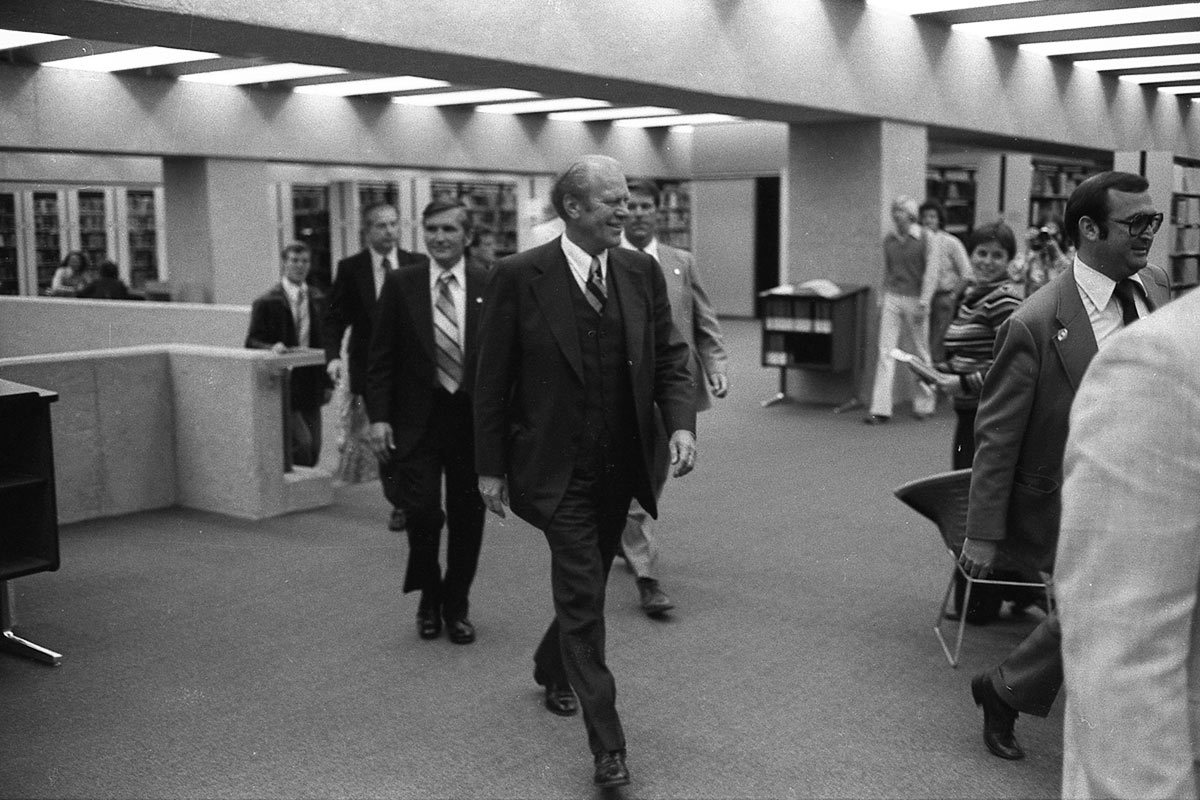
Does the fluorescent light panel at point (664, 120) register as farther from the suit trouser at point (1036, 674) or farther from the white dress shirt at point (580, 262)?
the suit trouser at point (1036, 674)

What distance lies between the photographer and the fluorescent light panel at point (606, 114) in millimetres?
15328

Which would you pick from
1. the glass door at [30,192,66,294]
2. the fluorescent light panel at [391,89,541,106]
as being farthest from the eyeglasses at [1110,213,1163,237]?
the fluorescent light panel at [391,89,541,106]

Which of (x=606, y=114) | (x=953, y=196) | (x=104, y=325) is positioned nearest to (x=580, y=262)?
(x=104, y=325)

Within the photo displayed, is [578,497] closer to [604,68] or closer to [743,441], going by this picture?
[604,68]

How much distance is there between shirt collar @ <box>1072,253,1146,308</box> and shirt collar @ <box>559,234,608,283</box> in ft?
4.29

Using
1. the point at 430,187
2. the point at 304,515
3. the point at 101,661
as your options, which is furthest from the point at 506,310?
the point at 430,187

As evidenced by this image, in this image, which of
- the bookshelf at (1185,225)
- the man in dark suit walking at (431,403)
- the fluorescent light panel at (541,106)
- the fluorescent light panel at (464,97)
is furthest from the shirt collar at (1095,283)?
the fluorescent light panel at (541,106)

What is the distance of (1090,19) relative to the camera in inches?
93.3

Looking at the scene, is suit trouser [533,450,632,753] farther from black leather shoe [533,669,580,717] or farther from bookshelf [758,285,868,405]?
bookshelf [758,285,868,405]

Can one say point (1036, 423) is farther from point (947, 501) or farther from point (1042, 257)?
point (1042, 257)

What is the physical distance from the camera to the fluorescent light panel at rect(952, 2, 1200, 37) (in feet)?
7.26

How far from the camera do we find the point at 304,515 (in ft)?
23.0

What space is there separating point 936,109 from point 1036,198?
710 millimetres

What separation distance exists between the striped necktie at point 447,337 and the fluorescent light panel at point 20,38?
1.56 m
